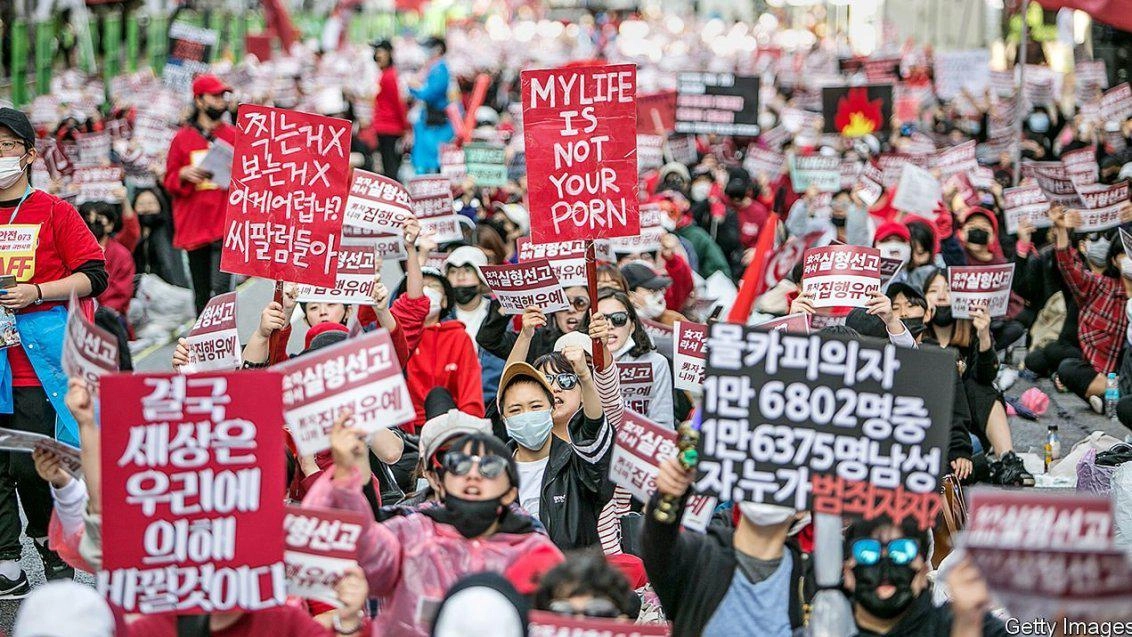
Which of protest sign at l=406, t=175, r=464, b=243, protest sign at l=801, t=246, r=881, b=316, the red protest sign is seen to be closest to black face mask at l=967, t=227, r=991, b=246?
protest sign at l=406, t=175, r=464, b=243

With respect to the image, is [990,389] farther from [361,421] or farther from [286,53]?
[286,53]

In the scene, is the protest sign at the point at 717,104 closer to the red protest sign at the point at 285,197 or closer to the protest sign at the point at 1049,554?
the red protest sign at the point at 285,197

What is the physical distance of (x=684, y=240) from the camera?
13.5 metres

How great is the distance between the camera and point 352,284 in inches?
304

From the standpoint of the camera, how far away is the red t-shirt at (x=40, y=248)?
6.75 meters

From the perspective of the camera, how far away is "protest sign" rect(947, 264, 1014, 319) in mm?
8891

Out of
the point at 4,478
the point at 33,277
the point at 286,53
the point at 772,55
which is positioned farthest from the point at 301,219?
the point at 772,55

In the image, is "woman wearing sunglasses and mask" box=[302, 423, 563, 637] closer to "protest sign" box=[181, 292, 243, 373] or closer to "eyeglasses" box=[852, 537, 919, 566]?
"eyeglasses" box=[852, 537, 919, 566]

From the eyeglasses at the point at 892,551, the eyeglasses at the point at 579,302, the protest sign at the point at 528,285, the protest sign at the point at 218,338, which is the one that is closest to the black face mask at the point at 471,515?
the eyeglasses at the point at 892,551

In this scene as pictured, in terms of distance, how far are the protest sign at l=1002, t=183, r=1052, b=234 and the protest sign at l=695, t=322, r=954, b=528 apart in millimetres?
8580

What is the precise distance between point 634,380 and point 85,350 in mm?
3311

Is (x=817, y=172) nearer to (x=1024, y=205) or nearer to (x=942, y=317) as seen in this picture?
(x=1024, y=205)

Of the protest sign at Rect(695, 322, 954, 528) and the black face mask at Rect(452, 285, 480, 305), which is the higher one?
the protest sign at Rect(695, 322, 954, 528)

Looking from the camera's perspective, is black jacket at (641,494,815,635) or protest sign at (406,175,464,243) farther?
protest sign at (406,175,464,243)
